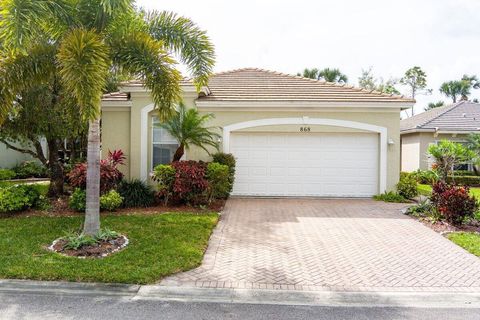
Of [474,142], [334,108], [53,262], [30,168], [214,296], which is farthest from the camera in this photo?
[30,168]

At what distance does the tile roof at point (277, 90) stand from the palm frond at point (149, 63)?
18.3 ft

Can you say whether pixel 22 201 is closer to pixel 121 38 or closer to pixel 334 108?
pixel 121 38

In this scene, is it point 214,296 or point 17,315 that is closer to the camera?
point 17,315

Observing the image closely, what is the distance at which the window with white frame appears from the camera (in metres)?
13.1

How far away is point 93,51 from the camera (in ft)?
19.7

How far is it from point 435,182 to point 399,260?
15.7 ft

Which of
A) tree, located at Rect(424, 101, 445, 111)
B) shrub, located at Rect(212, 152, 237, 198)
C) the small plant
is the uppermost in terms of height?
tree, located at Rect(424, 101, 445, 111)

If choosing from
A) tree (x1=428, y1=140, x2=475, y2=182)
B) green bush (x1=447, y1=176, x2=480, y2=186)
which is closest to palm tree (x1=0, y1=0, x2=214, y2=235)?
tree (x1=428, y1=140, x2=475, y2=182)

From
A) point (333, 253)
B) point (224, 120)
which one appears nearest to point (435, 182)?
point (333, 253)

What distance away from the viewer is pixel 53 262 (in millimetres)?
6086

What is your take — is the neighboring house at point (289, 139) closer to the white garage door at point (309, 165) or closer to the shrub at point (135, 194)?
the white garage door at point (309, 165)

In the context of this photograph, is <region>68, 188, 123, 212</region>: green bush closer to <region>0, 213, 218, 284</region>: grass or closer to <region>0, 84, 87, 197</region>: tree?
<region>0, 213, 218, 284</region>: grass

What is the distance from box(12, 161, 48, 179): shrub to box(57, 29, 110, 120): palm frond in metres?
16.6

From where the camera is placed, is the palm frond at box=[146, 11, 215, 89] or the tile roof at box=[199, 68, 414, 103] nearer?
the palm frond at box=[146, 11, 215, 89]
